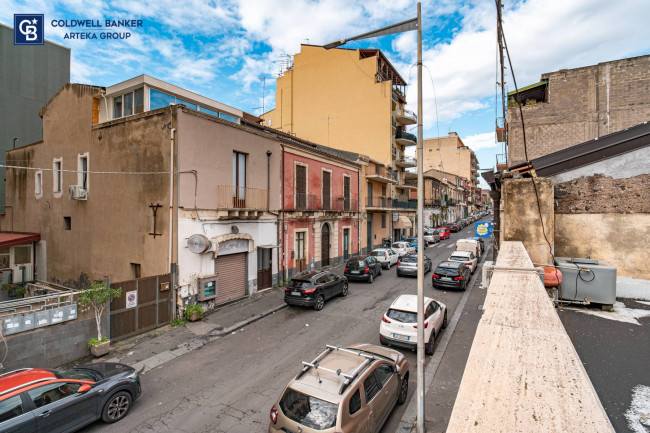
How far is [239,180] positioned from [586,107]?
19.5m

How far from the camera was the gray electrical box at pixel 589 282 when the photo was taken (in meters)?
8.08

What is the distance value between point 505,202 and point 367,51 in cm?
2952

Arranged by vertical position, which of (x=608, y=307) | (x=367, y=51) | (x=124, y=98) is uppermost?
(x=367, y=51)

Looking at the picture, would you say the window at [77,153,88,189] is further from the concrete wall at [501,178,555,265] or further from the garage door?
the concrete wall at [501,178,555,265]

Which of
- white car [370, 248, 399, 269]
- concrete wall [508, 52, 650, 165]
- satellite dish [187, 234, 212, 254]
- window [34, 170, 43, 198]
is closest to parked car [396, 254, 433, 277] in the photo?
white car [370, 248, 399, 269]

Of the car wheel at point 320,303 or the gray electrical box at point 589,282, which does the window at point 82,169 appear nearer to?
the car wheel at point 320,303

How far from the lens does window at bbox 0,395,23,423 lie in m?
5.56

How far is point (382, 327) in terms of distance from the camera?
395 inches

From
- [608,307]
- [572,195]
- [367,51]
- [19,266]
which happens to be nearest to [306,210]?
[572,195]

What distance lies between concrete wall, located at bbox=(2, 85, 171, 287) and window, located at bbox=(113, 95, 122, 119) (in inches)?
27.7

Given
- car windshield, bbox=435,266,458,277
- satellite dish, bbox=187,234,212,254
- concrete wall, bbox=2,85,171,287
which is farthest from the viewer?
car windshield, bbox=435,266,458,277

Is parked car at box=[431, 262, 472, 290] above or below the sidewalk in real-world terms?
above

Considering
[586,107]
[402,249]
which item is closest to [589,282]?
[586,107]

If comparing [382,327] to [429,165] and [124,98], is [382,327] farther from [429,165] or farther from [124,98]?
[429,165]
